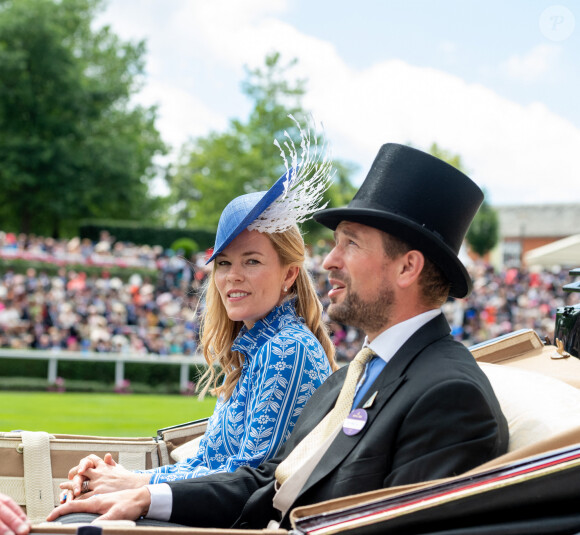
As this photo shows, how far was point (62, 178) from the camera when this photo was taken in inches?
1585

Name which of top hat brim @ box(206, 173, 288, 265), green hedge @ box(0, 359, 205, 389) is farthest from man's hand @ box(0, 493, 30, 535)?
green hedge @ box(0, 359, 205, 389)

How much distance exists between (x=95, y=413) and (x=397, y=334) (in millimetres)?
11940

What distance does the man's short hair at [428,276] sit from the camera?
2340mm

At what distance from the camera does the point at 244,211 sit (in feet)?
9.70

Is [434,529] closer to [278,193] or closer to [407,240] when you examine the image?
[407,240]

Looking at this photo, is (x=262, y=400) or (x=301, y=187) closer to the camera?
(x=262, y=400)

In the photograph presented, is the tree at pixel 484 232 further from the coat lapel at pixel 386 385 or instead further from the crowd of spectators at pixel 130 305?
the coat lapel at pixel 386 385

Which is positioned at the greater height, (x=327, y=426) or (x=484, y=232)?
(x=484, y=232)

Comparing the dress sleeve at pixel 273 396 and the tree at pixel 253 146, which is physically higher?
the tree at pixel 253 146

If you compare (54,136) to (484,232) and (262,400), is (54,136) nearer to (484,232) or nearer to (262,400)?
(484,232)

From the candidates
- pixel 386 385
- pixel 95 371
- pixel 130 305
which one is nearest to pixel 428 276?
pixel 386 385

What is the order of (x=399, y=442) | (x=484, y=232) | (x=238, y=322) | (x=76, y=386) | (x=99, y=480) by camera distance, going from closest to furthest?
(x=399, y=442) → (x=99, y=480) → (x=238, y=322) → (x=76, y=386) → (x=484, y=232)

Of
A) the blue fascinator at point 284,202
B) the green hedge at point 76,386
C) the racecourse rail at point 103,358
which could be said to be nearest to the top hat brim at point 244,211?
the blue fascinator at point 284,202

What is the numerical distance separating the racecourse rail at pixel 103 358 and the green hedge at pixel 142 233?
56.4 ft
